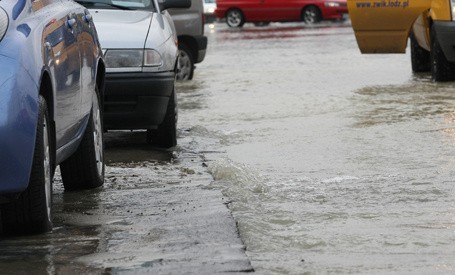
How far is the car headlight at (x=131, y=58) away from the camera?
10992mm

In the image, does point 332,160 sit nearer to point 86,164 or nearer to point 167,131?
point 167,131

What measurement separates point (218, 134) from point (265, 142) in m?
0.94

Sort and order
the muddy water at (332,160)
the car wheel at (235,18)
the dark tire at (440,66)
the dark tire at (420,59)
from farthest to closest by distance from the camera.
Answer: the car wheel at (235,18) < the dark tire at (420,59) < the dark tire at (440,66) < the muddy water at (332,160)

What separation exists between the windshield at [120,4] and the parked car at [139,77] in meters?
0.55

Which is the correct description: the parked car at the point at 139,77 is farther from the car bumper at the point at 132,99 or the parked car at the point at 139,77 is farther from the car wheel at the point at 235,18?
the car wheel at the point at 235,18

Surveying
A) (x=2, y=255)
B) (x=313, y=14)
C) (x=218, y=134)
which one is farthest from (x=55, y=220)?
(x=313, y=14)

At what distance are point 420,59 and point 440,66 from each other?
2.20 metres

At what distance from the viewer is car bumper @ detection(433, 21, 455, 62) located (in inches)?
653

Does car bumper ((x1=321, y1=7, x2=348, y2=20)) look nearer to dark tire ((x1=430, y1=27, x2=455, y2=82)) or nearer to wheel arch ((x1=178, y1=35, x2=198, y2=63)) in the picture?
wheel arch ((x1=178, y1=35, x2=198, y2=63))

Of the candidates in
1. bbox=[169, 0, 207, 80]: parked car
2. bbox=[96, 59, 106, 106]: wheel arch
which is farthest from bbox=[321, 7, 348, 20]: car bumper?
bbox=[96, 59, 106, 106]: wheel arch

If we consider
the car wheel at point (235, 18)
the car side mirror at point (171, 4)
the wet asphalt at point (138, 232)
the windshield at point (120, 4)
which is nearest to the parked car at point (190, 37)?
the car side mirror at point (171, 4)

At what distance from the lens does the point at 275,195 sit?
8.48 m

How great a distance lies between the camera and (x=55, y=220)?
7.73 m

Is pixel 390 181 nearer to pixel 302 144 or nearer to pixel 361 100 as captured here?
pixel 302 144
